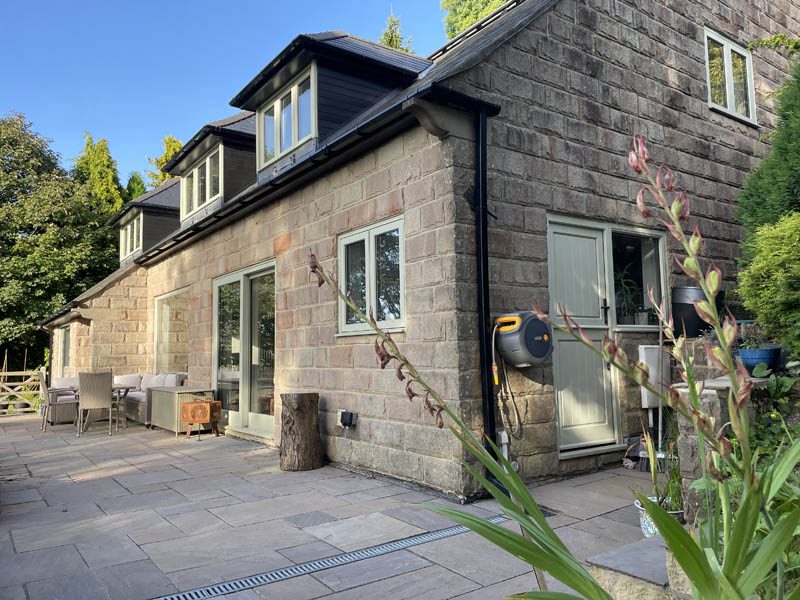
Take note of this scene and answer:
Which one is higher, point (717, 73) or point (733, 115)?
point (717, 73)

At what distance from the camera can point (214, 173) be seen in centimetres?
1021

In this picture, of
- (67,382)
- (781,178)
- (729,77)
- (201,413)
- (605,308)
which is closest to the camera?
(781,178)

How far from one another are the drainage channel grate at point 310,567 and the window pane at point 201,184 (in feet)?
27.7

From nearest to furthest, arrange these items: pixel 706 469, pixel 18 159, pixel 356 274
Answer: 1. pixel 706 469
2. pixel 356 274
3. pixel 18 159

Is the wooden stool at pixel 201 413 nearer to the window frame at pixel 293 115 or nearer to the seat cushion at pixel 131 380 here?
the window frame at pixel 293 115

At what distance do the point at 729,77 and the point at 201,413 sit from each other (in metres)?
8.30

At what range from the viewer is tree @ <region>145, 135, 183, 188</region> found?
26.9 metres

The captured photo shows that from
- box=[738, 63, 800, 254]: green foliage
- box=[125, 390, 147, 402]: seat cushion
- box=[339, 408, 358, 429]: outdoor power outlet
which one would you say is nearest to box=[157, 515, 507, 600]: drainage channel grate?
box=[339, 408, 358, 429]: outdoor power outlet

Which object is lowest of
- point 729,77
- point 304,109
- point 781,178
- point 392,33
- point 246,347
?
point 246,347

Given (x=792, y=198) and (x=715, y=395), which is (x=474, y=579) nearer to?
(x=715, y=395)

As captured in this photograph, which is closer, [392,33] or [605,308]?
[605,308]

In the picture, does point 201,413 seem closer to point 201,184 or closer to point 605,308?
point 201,184

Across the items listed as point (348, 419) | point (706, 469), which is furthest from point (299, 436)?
point (706, 469)

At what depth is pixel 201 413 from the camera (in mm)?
8492
